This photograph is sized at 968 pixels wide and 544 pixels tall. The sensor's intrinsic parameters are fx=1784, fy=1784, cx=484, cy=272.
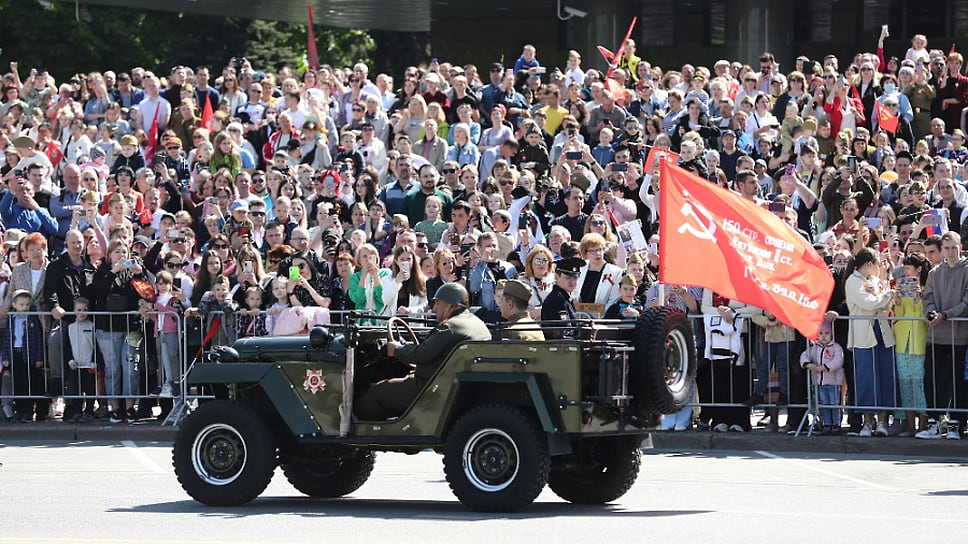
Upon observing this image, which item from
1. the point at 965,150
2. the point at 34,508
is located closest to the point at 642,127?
the point at 965,150

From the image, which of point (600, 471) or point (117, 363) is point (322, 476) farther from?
point (117, 363)

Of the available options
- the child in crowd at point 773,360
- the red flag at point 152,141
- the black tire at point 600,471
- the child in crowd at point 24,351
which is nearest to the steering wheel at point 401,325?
the black tire at point 600,471

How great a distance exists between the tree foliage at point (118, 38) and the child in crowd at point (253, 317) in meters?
30.3

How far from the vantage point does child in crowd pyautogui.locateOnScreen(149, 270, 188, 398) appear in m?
19.8

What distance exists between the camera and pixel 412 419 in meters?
13.1

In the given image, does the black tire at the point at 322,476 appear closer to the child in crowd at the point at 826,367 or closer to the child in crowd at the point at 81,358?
the child in crowd at the point at 826,367

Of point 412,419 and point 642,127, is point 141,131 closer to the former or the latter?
point 642,127

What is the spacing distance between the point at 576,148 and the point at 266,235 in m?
4.47

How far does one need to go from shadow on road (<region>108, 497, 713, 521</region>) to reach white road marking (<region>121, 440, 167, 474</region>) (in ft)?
8.99

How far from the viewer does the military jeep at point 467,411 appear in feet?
41.2

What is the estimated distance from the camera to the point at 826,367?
58.4 feet

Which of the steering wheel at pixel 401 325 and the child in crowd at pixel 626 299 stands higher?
the child in crowd at pixel 626 299

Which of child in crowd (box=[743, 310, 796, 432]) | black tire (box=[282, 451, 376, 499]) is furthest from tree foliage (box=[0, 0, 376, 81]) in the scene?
black tire (box=[282, 451, 376, 499])

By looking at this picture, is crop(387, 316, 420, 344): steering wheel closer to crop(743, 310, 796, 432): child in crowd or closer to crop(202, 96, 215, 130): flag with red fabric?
crop(743, 310, 796, 432): child in crowd
